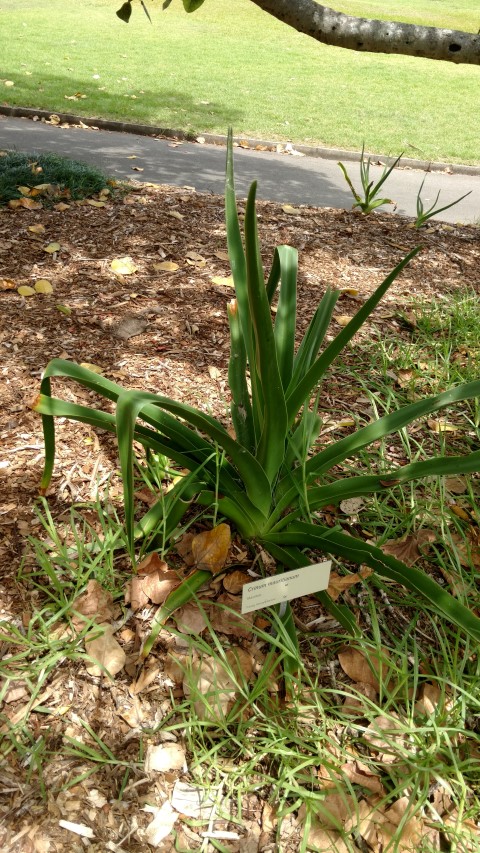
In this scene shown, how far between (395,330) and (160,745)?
211 cm

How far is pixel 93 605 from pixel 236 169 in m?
5.83

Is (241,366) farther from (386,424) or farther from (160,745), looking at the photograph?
(160,745)

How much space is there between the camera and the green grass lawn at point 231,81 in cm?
823

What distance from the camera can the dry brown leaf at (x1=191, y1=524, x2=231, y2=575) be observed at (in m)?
1.58

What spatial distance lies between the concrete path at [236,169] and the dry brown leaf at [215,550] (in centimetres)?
418

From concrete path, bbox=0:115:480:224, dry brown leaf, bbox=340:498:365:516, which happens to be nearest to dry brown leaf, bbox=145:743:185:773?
dry brown leaf, bbox=340:498:365:516

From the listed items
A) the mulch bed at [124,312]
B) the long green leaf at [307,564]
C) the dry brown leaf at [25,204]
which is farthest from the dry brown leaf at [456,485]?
the dry brown leaf at [25,204]

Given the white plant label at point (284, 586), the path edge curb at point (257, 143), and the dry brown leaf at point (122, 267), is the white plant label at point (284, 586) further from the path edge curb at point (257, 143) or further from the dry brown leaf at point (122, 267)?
the path edge curb at point (257, 143)

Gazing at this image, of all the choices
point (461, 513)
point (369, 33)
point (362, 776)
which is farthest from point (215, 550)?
point (369, 33)

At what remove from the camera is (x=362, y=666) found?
4.86ft

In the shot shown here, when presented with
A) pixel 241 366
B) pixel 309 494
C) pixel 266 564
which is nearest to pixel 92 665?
pixel 266 564

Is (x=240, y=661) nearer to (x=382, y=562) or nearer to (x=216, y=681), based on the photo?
(x=216, y=681)

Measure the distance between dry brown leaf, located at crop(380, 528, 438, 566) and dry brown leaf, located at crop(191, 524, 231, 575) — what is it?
45 centimetres

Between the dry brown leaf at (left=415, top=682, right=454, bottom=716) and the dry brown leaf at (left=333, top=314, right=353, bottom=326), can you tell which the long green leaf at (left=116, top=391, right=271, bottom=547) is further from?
the dry brown leaf at (left=333, top=314, right=353, bottom=326)
